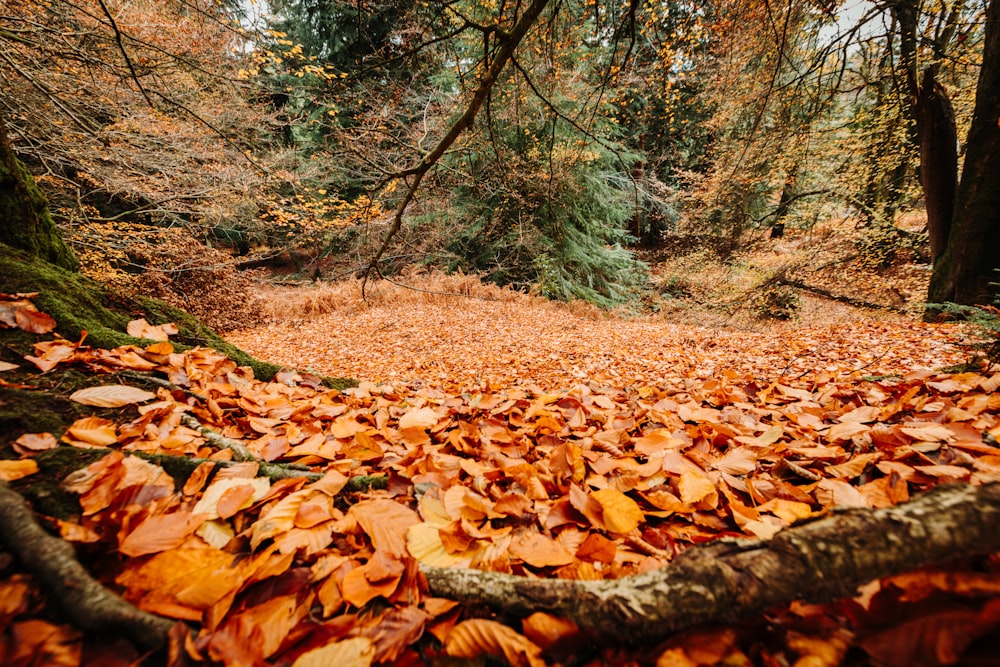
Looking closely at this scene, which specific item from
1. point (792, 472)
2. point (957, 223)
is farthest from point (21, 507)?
point (957, 223)

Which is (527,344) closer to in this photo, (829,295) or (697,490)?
(697,490)

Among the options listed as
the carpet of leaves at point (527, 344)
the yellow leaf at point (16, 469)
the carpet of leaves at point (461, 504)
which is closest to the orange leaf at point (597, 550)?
the carpet of leaves at point (461, 504)

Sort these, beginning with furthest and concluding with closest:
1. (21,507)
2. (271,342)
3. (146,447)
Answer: (271,342) < (146,447) < (21,507)

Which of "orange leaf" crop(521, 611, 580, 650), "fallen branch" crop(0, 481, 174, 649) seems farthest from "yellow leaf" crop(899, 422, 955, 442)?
"fallen branch" crop(0, 481, 174, 649)

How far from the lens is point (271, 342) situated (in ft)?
24.7

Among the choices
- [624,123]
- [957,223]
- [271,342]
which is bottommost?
[271,342]

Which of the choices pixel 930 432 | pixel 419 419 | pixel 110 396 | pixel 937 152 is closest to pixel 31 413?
pixel 110 396

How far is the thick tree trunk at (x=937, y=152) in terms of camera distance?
16.6ft

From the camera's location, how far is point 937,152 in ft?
16.9

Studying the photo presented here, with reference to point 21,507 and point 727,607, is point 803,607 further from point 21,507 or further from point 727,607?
point 21,507

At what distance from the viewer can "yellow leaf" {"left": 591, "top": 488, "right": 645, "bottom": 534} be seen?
3.53ft

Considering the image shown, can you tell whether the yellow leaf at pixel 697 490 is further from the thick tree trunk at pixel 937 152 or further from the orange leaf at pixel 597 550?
the thick tree trunk at pixel 937 152

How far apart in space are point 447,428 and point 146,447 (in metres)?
1.19

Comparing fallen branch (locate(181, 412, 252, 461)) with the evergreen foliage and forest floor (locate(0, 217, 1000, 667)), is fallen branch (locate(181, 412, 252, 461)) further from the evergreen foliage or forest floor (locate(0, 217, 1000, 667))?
the evergreen foliage
